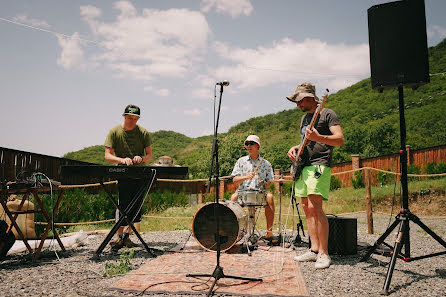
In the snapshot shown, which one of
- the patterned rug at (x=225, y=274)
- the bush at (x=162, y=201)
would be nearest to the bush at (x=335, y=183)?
the bush at (x=162, y=201)

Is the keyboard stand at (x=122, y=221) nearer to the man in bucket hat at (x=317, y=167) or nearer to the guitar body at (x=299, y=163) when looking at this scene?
the guitar body at (x=299, y=163)

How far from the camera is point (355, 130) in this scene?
2792 centimetres

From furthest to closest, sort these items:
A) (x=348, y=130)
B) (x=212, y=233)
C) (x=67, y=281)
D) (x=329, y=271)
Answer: (x=348, y=130) → (x=212, y=233) → (x=329, y=271) → (x=67, y=281)

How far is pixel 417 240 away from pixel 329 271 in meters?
2.91

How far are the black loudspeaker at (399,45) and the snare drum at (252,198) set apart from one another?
226cm

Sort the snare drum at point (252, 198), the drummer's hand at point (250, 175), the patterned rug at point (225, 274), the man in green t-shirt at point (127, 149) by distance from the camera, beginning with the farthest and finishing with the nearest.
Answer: the drummer's hand at point (250, 175), the snare drum at point (252, 198), the man in green t-shirt at point (127, 149), the patterned rug at point (225, 274)

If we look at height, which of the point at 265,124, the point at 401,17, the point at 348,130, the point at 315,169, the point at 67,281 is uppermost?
the point at 265,124

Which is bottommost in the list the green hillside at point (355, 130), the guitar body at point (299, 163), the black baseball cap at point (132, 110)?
the guitar body at point (299, 163)

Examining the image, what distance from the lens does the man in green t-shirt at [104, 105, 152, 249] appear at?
15.6 feet

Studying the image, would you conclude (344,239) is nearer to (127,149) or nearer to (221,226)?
(221,226)

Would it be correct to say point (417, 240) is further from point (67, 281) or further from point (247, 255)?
point (67, 281)

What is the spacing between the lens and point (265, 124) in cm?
5094

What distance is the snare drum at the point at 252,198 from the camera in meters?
4.98

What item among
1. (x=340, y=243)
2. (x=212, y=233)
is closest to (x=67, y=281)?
(x=212, y=233)
